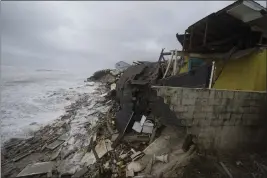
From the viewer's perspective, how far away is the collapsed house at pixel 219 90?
19.9 ft

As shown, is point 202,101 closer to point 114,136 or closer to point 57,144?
point 114,136

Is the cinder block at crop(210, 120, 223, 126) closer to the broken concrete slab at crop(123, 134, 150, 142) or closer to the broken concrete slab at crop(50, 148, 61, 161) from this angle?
the broken concrete slab at crop(123, 134, 150, 142)

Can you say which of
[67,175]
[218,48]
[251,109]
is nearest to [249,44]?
[218,48]

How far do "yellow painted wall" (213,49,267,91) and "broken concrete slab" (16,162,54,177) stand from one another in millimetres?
6373

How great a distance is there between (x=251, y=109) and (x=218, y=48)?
7.93 feet

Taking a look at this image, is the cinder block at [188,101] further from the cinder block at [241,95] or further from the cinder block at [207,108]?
the cinder block at [241,95]

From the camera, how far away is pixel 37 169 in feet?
21.1

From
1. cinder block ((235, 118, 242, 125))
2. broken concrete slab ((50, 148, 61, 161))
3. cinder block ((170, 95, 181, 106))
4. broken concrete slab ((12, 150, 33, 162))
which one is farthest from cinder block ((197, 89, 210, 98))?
broken concrete slab ((12, 150, 33, 162))

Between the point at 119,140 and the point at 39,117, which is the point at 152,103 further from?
the point at 39,117

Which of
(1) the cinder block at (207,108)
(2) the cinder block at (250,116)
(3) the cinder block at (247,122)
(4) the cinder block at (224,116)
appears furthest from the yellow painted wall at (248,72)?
(1) the cinder block at (207,108)

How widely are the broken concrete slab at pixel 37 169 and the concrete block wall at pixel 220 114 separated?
371 cm

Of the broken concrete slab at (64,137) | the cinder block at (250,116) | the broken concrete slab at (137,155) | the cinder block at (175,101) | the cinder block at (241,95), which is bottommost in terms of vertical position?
the broken concrete slab at (64,137)

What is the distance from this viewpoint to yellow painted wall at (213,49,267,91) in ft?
24.5

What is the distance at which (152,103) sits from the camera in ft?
26.8
